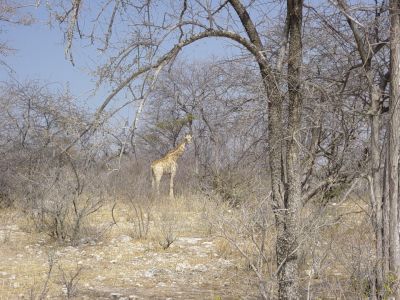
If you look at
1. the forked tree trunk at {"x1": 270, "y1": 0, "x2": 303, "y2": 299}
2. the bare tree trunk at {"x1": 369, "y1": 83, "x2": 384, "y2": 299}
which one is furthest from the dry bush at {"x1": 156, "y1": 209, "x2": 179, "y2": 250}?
the forked tree trunk at {"x1": 270, "y1": 0, "x2": 303, "y2": 299}

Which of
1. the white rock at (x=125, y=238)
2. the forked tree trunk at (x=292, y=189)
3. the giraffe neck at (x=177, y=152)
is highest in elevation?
the giraffe neck at (x=177, y=152)

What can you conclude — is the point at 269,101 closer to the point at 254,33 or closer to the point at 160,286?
the point at 254,33

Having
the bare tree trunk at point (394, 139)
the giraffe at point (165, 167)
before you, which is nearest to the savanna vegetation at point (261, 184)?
the bare tree trunk at point (394, 139)

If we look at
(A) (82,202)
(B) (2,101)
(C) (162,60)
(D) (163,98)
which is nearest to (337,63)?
(C) (162,60)

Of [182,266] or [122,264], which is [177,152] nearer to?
[122,264]

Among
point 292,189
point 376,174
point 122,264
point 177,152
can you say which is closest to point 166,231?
point 122,264

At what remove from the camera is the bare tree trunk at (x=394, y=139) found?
18.8 ft

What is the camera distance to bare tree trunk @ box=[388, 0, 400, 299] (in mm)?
5734

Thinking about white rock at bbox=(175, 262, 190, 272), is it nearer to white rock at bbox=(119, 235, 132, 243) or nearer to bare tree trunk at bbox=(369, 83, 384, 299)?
white rock at bbox=(119, 235, 132, 243)

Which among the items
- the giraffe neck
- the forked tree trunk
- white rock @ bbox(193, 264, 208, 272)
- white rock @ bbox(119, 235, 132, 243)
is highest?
the giraffe neck

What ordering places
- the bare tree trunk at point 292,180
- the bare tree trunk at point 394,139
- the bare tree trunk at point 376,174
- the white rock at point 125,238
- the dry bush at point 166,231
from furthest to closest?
the white rock at point 125,238
the dry bush at point 166,231
the bare tree trunk at point 376,174
the bare tree trunk at point 394,139
the bare tree trunk at point 292,180

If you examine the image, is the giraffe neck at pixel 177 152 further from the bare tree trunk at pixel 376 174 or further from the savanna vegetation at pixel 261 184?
the bare tree trunk at pixel 376 174

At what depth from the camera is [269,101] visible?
5449mm

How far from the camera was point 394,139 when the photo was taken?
5750mm
